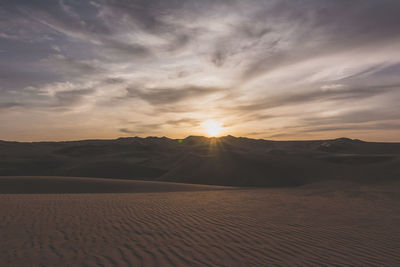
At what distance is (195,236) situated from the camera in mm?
6418

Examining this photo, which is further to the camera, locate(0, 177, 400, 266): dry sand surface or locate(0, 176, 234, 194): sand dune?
locate(0, 176, 234, 194): sand dune

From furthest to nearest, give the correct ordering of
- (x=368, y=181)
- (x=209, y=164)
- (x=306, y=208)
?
1. (x=209, y=164)
2. (x=368, y=181)
3. (x=306, y=208)

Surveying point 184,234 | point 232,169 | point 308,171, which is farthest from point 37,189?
→ point 308,171

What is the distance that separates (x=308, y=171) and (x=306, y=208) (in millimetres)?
21474

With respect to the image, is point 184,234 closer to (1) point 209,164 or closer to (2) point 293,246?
(2) point 293,246

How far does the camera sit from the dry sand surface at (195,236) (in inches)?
196

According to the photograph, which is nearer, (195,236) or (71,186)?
(195,236)

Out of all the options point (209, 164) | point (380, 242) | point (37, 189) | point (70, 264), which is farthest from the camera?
point (209, 164)

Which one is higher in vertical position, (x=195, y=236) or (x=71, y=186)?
(x=195, y=236)

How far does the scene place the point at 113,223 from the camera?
7695 millimetres

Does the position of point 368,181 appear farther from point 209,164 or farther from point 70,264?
point 70,264

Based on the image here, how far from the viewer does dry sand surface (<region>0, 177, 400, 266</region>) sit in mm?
4980

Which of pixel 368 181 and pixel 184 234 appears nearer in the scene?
pixel 184 234

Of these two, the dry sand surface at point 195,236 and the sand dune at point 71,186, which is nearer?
the dry sand surface at point 195,236
